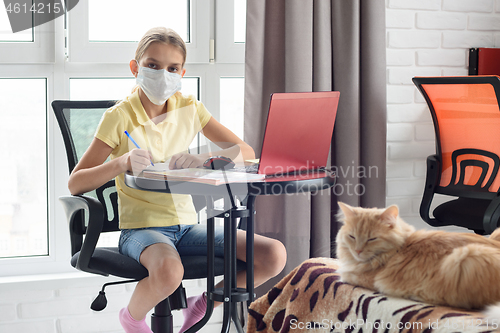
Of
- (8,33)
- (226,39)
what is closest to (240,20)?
(226,39)

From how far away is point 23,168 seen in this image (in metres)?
1.94

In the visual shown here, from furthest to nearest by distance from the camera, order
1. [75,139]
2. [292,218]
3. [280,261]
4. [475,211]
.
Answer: [292,218]
[475,211]
[75,139]
[280,261]

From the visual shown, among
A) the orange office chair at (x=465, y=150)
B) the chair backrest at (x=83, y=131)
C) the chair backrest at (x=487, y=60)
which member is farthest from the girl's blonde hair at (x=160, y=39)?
the chair backrest at (x=487, y=60)

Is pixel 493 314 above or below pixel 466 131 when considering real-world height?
below

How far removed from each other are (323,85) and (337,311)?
116 centimetres

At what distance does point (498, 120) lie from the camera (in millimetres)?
1646

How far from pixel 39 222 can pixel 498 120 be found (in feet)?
5.83

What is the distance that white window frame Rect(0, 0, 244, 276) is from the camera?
1.86m

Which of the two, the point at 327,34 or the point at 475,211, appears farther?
the point at 327,34

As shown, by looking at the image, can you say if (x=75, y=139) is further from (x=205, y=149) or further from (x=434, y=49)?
(x=434, y=49)

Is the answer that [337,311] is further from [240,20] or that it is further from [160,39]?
[240,20]

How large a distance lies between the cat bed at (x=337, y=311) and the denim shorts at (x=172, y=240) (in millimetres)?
280

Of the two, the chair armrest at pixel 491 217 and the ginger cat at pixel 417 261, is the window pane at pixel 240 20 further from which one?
the ginger cat at pixel 417 261

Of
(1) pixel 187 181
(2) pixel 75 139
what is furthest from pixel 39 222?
(1) pixel 187 181
